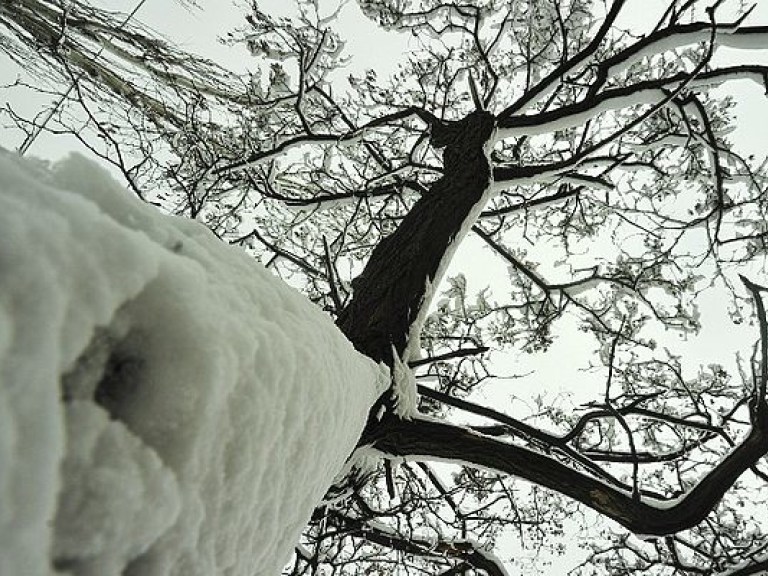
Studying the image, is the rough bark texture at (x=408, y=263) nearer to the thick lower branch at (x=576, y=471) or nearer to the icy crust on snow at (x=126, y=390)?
the thick lower branch at (x=576, y=471)

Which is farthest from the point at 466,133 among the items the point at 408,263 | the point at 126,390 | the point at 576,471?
the point at 126,390

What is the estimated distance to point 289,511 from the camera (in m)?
0.92

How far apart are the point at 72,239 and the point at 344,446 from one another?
1.02 meters

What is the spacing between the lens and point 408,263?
2475mm

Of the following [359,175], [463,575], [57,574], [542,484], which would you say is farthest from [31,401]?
[359,175]

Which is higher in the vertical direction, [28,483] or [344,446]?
[344,446]

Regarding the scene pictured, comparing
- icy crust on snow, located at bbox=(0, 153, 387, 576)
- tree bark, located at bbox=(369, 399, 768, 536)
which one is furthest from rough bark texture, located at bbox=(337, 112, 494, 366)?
icy crust on snow, located at bbox=(0, 153, 387, 576)

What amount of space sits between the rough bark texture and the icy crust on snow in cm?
148

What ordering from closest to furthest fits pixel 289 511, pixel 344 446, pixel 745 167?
pixel 289 511, pixel 344 446, pixel 745 167

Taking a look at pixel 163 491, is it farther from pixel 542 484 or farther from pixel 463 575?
pixel 463 575

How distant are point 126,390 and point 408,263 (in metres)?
2.00

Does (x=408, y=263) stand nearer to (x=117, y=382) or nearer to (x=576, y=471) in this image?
(x=576, y=471)

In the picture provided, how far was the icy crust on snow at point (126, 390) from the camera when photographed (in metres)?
0.40

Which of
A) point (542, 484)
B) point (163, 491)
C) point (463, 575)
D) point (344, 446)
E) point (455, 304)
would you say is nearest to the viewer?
point (163, 491)
